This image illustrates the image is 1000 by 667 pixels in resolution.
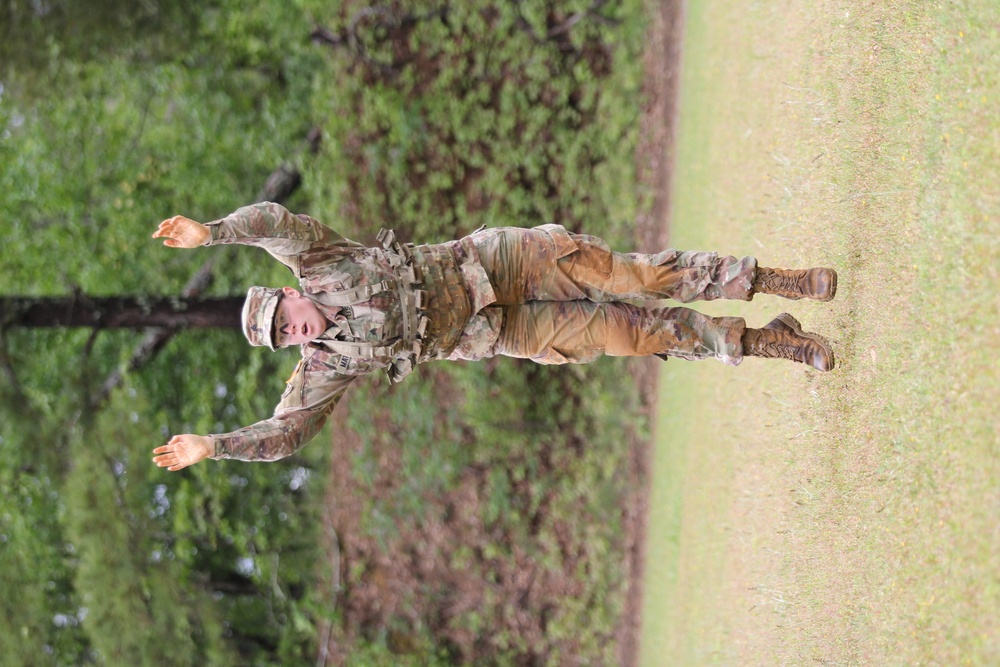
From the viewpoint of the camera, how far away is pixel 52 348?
41.1 ft

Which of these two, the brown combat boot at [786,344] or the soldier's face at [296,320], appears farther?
the brown combat boot at [786,344]

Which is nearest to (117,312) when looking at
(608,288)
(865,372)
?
(608,288)

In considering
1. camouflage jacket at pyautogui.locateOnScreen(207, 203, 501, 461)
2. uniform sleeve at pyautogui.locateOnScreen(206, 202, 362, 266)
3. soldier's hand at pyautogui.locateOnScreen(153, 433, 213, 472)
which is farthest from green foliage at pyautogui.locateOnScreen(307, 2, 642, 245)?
soldier's hand at pyautogui.locateOnScreen(153, 433, 213, 472)

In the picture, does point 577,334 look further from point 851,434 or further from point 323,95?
point 323,95

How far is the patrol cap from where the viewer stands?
4938 millimetres

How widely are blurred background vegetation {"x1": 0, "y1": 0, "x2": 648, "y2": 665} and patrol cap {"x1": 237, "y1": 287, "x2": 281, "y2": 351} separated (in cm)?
633

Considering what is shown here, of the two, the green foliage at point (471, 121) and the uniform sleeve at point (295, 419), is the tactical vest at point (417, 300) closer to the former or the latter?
the uniform sleeve at point (295, 419)

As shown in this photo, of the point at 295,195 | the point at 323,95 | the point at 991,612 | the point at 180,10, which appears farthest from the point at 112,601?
the point at 991,612

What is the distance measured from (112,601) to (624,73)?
9.54m

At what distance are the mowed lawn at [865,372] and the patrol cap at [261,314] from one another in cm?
354

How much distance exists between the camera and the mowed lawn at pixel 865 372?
159 inches

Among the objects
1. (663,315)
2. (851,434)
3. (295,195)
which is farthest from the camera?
(295,195)

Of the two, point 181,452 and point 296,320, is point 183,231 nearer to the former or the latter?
Result: point 296,320

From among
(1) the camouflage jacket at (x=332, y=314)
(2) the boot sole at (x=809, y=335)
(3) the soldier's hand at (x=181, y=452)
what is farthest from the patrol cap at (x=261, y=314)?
(2) the boot sole at (x=809, y=335)
